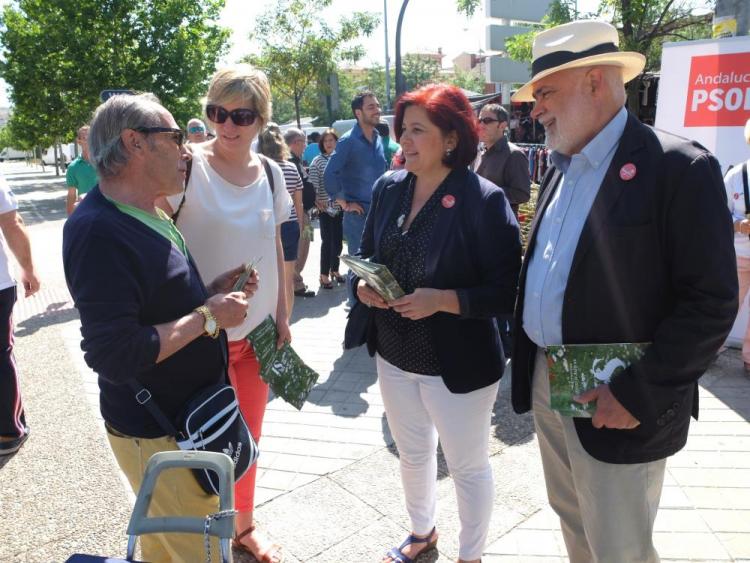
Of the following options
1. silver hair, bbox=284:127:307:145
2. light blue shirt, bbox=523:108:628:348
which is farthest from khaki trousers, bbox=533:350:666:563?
silver hair, bbox=284:127:307:145

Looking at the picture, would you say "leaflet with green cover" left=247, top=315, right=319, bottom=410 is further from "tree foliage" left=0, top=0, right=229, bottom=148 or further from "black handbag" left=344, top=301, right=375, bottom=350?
"tree foliage" left=0, top=0, right=229, bottom=148

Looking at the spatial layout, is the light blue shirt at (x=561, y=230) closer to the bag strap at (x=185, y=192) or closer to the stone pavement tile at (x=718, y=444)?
the bag strap at (x=185, y=192)

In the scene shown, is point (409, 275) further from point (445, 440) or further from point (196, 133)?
point (196, 133)

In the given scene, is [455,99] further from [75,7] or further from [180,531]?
[75,7]

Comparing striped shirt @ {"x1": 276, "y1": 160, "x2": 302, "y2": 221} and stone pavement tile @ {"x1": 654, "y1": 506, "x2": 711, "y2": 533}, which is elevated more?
striped shirt @ {"x1": 276, "y1": 160, "x2": 302, "y2": 221}

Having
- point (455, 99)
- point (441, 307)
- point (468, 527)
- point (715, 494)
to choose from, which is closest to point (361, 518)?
point (468, 527)

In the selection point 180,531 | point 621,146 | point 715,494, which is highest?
point 621,146

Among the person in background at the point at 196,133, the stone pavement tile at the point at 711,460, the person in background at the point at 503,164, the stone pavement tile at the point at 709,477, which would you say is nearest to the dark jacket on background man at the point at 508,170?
the person in background at the point at 503,164

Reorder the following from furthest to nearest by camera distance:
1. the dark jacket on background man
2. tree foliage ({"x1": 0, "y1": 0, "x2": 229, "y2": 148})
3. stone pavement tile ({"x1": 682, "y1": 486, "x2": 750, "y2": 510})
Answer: tree foliage ({"x1": 0, "y1": 0, "x2": 229, "y2": 148})
the dark jacket on background man
stone pavement tile ({"x1": 682, "y1": 486, "x2": 750, "y2": 510})

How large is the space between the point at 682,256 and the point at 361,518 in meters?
2.05

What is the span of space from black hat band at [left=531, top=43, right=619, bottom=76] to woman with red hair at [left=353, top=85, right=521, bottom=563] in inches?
18.9

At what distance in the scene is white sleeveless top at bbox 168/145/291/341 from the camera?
235 centimetres

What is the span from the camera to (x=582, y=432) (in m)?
1.80

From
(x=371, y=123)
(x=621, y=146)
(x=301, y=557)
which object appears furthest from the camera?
(x=371, y=123)
